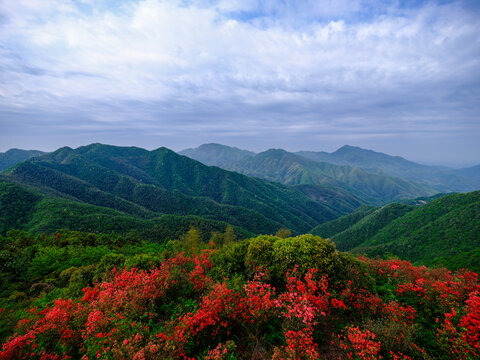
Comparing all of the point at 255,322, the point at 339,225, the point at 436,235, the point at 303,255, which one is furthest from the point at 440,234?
the point at 339,225

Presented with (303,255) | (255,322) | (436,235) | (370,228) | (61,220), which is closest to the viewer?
(255,322)

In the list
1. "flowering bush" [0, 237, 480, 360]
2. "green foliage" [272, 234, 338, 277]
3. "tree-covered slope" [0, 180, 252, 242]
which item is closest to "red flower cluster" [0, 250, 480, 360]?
"flowering bush" [0, 237, 480, 360]

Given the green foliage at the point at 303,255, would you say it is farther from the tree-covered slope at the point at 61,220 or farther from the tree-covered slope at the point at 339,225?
the tree-covered slope at the point at 339,225

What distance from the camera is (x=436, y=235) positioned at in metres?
57.6

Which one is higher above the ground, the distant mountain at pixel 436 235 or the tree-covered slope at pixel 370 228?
the distant mountain at pixel 436 235

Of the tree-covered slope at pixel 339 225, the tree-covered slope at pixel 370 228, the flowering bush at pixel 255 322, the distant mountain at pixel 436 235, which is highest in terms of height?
the flowering bush at pixel 255 322

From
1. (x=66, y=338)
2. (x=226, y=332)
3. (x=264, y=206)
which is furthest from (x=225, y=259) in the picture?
(x=264, y=206)

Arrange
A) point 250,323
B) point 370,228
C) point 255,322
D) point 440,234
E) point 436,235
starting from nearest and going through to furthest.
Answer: point 255,322, point 250,323, point 440,234, point 436,235, point 370,228

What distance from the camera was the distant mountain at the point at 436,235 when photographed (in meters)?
43.2

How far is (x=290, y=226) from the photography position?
6437 inches

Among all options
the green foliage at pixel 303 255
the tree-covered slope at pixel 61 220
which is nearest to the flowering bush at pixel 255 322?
the green foliage at pixel 303 255

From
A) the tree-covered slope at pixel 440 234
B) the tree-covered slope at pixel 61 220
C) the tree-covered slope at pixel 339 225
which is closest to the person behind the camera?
the tree-covered slope at pixel 440 234

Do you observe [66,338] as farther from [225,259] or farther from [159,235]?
[159,235]

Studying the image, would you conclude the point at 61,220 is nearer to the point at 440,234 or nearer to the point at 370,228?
the point at 440,234
